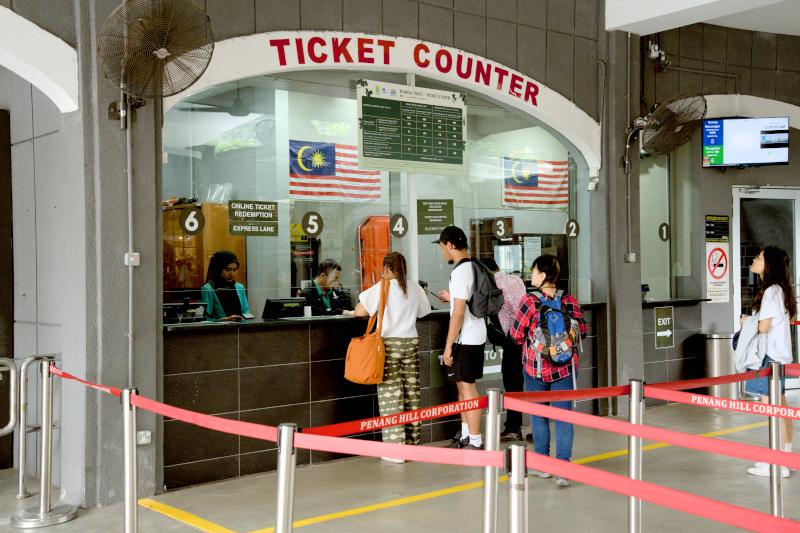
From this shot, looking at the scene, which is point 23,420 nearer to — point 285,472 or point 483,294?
point 285,472

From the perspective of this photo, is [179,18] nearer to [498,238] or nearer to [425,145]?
[425,145]

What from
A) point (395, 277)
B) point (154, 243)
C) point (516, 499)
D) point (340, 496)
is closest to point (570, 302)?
point (395, 277)

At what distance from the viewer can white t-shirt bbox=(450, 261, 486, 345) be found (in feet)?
20.8

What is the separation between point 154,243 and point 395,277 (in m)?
1.75

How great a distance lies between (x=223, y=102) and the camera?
636cm

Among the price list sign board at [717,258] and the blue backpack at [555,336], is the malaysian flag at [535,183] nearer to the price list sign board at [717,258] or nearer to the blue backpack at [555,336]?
the price list sign board at [717,258]

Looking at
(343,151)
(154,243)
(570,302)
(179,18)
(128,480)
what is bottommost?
(128,480)

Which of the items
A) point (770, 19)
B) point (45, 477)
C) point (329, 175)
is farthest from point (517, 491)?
point (770, 19)

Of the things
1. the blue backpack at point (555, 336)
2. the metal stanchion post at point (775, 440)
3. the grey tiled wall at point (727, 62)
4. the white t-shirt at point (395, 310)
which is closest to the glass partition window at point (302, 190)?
the white t-shirt at point (395, 310)

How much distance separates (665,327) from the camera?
8.91m

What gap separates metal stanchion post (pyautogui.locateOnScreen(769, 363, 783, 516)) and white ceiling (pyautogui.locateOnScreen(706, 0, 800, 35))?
5.19 metres

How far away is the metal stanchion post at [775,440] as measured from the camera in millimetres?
4508

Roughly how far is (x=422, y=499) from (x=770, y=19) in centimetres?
680

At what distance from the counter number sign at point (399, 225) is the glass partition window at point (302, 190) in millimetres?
34
